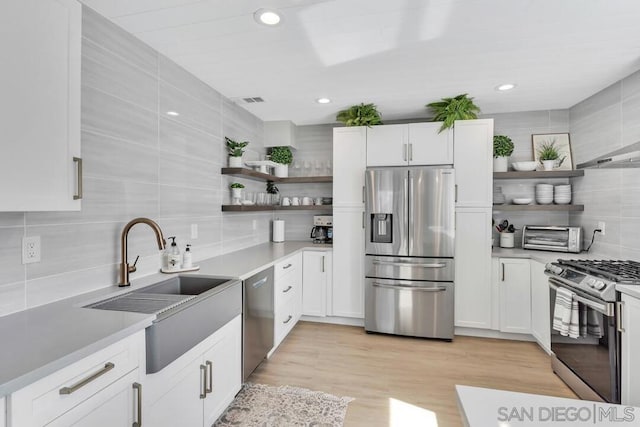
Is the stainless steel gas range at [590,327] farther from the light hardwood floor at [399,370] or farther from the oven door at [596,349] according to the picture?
the light hardwood floor at [399,370]

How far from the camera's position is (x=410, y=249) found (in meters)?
3.12

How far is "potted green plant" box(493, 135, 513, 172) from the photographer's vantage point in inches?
133

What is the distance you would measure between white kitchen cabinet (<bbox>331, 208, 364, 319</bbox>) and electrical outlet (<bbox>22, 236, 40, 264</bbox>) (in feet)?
8.31

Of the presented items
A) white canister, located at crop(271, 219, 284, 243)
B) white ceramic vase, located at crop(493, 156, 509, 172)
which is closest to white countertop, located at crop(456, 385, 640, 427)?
white ceramic vase, located at crop(493, 156, 509, 172)

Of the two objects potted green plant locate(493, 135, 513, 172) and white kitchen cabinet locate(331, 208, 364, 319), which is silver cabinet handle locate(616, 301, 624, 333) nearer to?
potted green plant locate(493, 135, 513, 172)

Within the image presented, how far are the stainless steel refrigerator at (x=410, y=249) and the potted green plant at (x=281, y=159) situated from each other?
1200 millimetres

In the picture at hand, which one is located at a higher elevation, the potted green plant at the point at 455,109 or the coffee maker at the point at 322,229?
the potted green plant at the point at 455,109

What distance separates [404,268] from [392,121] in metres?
1.86

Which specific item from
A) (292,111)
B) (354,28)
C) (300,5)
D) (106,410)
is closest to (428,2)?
(354,28)

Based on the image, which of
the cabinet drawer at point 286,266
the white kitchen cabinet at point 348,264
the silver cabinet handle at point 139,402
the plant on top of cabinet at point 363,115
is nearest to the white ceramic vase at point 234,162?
the cabinet drawer at point 286,266

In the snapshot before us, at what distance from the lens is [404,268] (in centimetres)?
316

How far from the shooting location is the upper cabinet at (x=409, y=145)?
3211 mm

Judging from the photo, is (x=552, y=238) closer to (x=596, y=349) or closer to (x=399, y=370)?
(x=596, y=349)

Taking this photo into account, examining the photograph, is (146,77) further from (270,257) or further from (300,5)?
(270,257)
